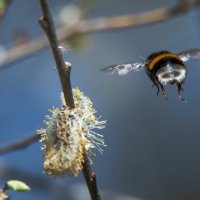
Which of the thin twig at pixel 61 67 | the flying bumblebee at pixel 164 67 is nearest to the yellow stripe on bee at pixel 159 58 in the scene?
the flying bumblebee at pixel 164 67

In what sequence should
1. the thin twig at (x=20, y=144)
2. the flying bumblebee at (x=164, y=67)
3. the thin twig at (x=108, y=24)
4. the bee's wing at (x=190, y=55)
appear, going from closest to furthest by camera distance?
the flying bumblebee at (x=164, y=67) < the bee's wing at (x=190, y=55) < the thin twig at (x=20, y=144) < the thin twig at (x=108, y=24)

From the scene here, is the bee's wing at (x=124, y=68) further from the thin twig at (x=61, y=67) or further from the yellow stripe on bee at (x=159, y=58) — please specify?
the thin twig at (x=61, y=67)

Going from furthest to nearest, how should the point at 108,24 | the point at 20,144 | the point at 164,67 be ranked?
the point at 108,24 → the point at 20,144 → the point at 164,67

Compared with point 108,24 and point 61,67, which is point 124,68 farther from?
point 108,24

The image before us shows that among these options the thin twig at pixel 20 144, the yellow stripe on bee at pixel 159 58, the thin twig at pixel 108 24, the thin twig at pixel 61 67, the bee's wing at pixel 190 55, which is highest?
the thin twig at pixel 108 24

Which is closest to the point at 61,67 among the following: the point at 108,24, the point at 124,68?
the point at 124,68

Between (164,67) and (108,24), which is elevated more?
(108,24)

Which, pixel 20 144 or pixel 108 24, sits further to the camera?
pixel 108 24

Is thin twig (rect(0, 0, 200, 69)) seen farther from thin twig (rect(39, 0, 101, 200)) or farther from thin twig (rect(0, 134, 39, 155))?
thin twig (rect(39, 0, 101, 200))
